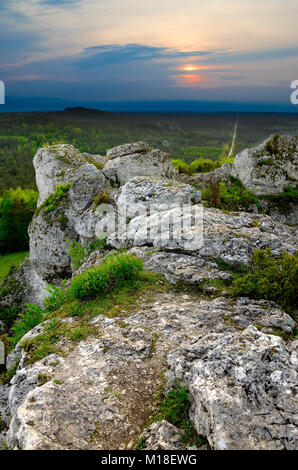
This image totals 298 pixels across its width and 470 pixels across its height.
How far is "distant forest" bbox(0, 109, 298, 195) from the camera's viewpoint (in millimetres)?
96688

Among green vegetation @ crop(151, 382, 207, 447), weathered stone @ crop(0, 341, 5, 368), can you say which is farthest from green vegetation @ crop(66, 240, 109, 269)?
green vegetation @ crop(151, 382, 207, 447)

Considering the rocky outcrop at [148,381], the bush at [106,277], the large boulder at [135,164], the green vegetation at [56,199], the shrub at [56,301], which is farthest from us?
the large boulder at [135,164]

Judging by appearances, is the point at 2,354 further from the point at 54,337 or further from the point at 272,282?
the point at 272,282

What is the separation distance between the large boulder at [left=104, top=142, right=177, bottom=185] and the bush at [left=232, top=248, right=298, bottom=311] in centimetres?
1514

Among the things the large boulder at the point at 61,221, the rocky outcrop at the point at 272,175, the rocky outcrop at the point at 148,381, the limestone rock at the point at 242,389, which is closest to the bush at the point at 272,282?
the rocky outcrop at the point at 148,381

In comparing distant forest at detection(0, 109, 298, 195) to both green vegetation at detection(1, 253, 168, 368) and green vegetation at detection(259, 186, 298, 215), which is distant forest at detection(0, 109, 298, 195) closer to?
green vegetation at detection(259, 186, 298, 215)

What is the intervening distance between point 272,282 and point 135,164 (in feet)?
53.7

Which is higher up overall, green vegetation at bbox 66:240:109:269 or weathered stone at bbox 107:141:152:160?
weathered stone at bbox 107:141:152:160

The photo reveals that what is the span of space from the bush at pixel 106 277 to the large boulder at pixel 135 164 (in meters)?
13.8

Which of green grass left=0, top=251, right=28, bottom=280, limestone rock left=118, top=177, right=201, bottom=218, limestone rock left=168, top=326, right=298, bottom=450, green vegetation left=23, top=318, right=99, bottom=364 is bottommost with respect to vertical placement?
green grass left=0, top=251, right=28, bottom=280

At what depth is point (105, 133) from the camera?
14825cm

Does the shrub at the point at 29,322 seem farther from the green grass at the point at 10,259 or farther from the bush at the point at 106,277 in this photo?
the green grass at the point at 10,259

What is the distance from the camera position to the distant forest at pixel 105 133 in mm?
96688
